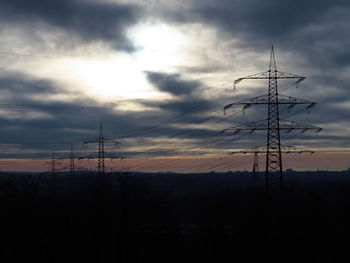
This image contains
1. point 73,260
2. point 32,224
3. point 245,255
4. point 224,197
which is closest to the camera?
point 73,260

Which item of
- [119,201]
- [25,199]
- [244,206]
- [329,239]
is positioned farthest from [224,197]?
[25,199]

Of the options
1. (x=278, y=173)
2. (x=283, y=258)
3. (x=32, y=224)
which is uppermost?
(x=278, y=173)

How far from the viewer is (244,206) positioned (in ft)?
137

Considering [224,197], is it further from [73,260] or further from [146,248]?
[73,260]

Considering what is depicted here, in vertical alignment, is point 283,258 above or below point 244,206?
below

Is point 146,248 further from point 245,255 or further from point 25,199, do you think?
point 25,199

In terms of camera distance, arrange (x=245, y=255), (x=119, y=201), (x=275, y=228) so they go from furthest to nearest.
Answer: (x=119, y=201) < (x=275, y=228) < (x=245, y=255)

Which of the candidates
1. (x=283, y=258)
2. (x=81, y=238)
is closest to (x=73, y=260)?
(x=81, y=238)

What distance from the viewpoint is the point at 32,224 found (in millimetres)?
32875

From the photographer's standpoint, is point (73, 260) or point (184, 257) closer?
point (73, 260)

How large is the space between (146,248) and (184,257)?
249 cm

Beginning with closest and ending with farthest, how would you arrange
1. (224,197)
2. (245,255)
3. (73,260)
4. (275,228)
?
(73,260), (245,255), (275,228), (224,197)

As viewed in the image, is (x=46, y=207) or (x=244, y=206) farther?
(x=244, y=206)

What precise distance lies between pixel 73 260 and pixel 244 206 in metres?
17.3
